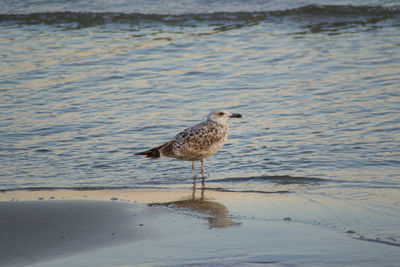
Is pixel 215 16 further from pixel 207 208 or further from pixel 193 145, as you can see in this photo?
pixel 207 208

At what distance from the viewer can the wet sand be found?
5.00 metres

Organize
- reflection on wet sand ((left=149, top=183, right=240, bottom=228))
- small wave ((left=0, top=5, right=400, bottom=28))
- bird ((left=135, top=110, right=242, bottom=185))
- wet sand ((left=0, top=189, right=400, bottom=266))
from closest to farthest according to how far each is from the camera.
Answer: wet sand ((left=0, top=189, right=400, bottom=266))
reflection on wet sand ((left=149, top=183, right=240, bottom=228))
bird ((left=135, top=110, right=242, bottom=185))
small wave ((left=0, top=5, right=400, bottom=28))

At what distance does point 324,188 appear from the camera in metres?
6.95

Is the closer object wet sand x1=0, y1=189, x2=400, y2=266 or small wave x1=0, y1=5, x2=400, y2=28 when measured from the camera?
wet sand x1=0, y1=189, x2=400, y2=266

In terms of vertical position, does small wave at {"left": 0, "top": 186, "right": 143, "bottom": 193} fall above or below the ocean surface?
below

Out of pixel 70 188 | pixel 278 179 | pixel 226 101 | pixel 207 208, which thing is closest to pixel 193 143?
pixel 278 179

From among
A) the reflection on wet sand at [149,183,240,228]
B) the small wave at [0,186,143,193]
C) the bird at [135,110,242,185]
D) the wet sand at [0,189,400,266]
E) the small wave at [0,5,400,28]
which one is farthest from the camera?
the small wave at [0,5,400,28]

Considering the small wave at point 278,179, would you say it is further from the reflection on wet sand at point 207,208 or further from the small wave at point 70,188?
the small wave at point 70,188

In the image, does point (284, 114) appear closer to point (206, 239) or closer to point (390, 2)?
point (206, 239)

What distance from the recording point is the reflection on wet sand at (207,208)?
5930mm

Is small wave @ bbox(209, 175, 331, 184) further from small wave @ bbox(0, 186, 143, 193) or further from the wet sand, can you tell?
small wave @ bbox(0, 186, 143, 193)

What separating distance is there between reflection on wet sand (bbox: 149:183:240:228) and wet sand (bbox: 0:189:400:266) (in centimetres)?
1

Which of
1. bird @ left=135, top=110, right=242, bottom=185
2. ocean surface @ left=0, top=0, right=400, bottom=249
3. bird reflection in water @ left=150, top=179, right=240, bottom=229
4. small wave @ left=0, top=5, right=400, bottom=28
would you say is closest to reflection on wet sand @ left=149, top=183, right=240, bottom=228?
bird reflection in water @ left=150, top=179, right=240, bottom=229

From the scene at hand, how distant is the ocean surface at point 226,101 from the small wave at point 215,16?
95mm
